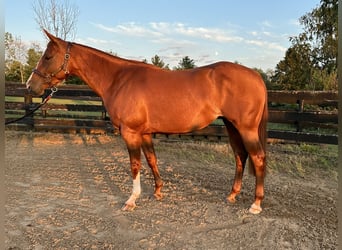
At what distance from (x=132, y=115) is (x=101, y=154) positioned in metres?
3.11

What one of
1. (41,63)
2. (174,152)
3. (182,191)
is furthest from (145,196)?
(174,152)

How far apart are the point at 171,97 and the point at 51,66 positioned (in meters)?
1.45

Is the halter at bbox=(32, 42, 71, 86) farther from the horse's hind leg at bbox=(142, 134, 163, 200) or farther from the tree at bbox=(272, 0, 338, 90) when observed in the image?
the tree at bbox=(272, 0, 338, 90)

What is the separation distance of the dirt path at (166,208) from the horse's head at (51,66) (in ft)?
4.63

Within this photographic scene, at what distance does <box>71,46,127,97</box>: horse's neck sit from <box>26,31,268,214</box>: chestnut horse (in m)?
0.01

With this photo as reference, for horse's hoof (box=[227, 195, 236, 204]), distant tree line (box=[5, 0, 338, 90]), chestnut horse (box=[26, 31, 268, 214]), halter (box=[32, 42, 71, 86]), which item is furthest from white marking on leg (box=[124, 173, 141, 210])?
distant tree line (box=[5, 0, 338, 90])

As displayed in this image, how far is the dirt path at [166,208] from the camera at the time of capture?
276cm

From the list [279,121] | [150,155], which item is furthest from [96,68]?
[279,121]

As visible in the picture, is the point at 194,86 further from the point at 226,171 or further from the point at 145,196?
the point at 226,171

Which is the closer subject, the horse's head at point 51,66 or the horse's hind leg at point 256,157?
the horse's hind leg at point 256,157

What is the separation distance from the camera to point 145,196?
390 centimetres

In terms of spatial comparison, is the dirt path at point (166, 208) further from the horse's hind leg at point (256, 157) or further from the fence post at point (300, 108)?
the fence post at point (300, 108)

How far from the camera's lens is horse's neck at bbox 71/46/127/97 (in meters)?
3.67

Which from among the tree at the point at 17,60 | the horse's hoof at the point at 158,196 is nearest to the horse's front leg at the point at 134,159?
the horse's hoof at the point at 158,196
